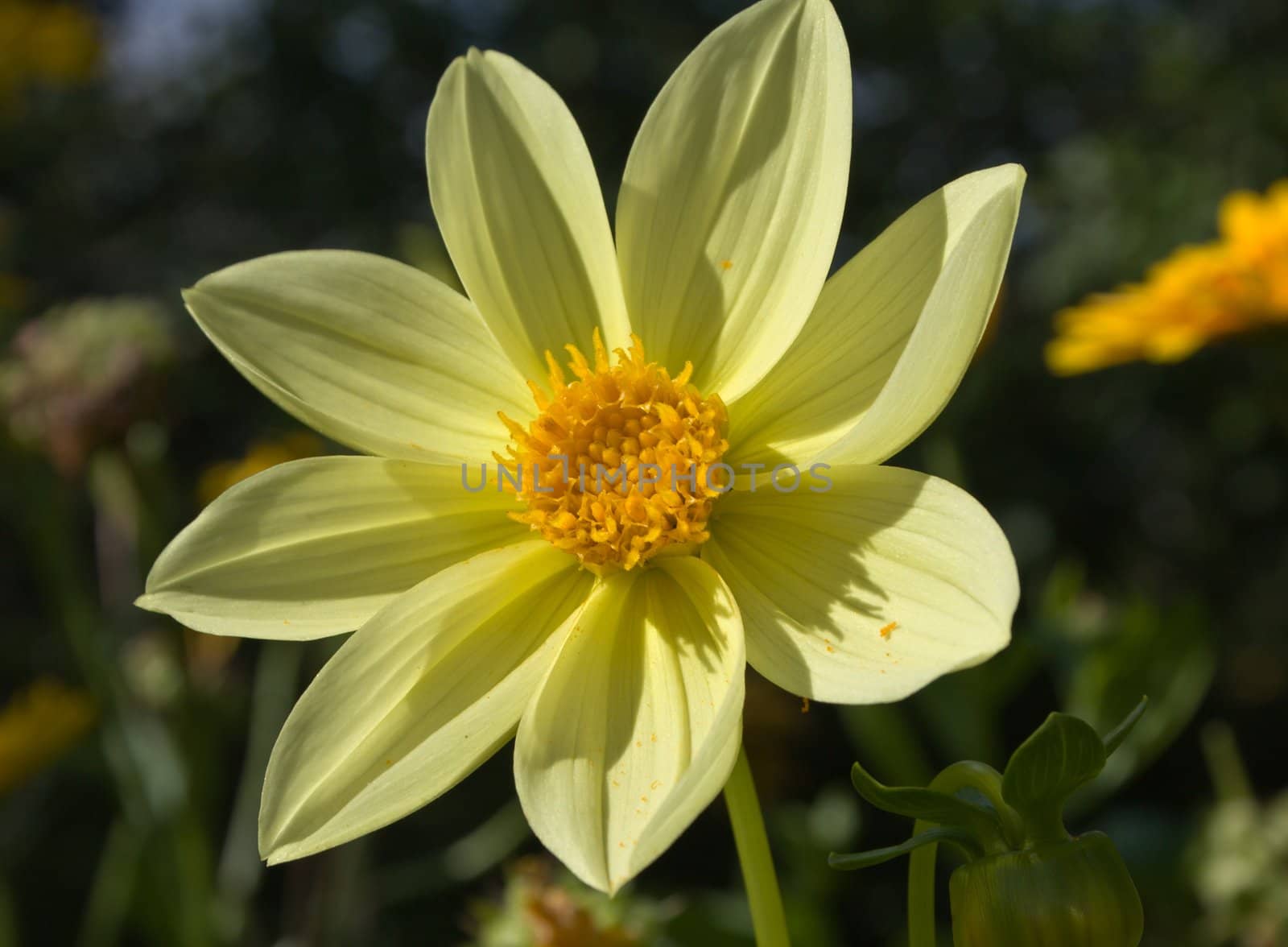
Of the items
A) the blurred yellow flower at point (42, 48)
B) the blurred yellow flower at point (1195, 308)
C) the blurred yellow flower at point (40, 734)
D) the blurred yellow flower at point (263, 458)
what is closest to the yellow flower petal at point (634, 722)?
the blurred yellow flower at point (1195, 308)

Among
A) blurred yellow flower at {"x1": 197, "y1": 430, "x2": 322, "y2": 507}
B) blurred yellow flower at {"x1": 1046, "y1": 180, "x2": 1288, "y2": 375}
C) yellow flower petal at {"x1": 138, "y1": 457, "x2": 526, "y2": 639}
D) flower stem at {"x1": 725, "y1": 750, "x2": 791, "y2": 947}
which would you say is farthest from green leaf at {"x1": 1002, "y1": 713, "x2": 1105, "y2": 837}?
blurred yellow flower at {"x1": 197, "y1": 430, "x2": 322, "y2": 507}

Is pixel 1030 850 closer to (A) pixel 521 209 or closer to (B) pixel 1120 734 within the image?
(B) pixel 1120 734

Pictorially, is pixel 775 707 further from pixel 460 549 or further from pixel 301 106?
pixel 301 106

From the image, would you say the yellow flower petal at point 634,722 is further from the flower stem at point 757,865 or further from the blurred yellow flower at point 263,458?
the blurred yellow flower at point 263,458

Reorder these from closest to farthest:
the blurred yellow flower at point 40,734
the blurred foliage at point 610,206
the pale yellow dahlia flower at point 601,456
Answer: the pale yellow dahlia flower at point 601,456 < the blurred foliage at point 610,206 < the blurred yellow flower at point 40,734

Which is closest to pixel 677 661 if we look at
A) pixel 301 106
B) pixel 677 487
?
pixel 677 487

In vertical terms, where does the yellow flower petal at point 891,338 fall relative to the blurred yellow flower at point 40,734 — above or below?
above

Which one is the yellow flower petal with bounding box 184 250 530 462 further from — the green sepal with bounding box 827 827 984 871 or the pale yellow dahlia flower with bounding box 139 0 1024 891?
the green sepal with bounding box 827 827 984 871
